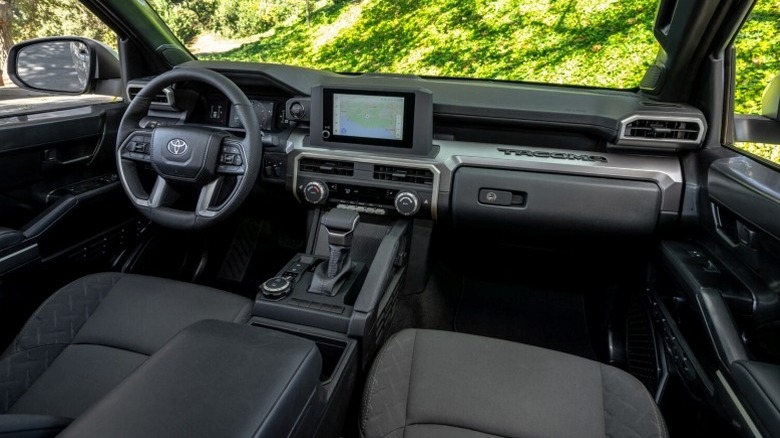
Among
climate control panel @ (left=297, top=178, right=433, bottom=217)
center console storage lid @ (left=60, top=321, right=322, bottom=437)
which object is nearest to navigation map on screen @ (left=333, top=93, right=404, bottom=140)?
climate control panel @ (left=297, top=178, right=433, bottom=217)

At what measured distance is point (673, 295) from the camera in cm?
184

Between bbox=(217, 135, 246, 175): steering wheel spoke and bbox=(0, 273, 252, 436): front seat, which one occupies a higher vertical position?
bbox=(217, 135, 246, 175): steering wheel spoke

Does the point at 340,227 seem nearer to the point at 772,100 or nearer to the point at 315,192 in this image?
the point at 315,192

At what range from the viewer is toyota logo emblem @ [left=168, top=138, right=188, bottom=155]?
1779mm

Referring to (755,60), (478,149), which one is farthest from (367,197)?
(755,60)

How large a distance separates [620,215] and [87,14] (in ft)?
8.93

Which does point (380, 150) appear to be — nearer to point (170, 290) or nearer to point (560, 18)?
point (170, 290)

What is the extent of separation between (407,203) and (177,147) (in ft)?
3.04

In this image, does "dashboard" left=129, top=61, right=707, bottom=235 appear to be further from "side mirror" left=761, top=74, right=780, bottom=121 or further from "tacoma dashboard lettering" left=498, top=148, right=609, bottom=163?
"side mirror" left=761, top=74, right=780, bottom=121

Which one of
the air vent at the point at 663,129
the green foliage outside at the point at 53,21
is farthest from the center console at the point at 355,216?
the green foliage outside at the point at 53,21

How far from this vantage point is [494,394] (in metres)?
1.32

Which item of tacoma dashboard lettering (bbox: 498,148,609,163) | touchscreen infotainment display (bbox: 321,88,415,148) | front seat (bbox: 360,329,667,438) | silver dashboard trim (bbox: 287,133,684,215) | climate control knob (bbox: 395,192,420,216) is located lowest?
front seat (bbox: 360,329,667,438)

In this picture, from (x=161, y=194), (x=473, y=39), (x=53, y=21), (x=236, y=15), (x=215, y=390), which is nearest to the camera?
(x=215, y=390)

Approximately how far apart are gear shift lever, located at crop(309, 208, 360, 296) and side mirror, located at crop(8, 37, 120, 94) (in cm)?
160
